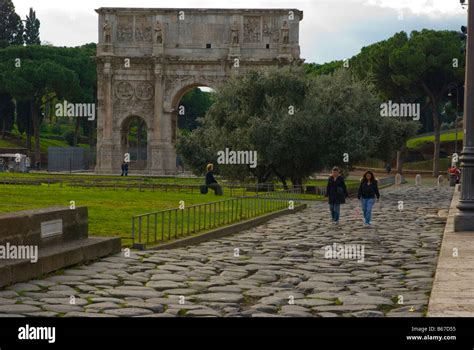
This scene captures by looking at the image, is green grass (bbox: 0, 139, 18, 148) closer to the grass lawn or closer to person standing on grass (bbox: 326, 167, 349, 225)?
the grass lawn

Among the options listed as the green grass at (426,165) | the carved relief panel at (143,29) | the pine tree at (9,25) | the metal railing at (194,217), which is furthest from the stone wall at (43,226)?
the pine tree at (9,25)

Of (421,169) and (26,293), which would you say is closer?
(26,293)

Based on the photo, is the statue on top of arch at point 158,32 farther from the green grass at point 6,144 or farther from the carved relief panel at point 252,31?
the green grass at point 6,144

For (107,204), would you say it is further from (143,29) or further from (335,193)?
(143,29)

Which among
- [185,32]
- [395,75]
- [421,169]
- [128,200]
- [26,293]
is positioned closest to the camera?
[26,293]

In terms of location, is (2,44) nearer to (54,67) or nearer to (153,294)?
(54,67)

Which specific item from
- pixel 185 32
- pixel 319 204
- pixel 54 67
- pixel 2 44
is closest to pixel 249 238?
pixel 319 204

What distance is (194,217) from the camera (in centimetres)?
1638

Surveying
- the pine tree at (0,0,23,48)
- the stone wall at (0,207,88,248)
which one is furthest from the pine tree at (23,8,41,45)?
the stone wall at (0,207,88,248)

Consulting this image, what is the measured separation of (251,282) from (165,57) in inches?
1876

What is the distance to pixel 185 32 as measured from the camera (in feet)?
187

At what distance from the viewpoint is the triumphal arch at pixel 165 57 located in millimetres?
56219

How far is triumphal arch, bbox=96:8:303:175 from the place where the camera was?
56.2 metres
